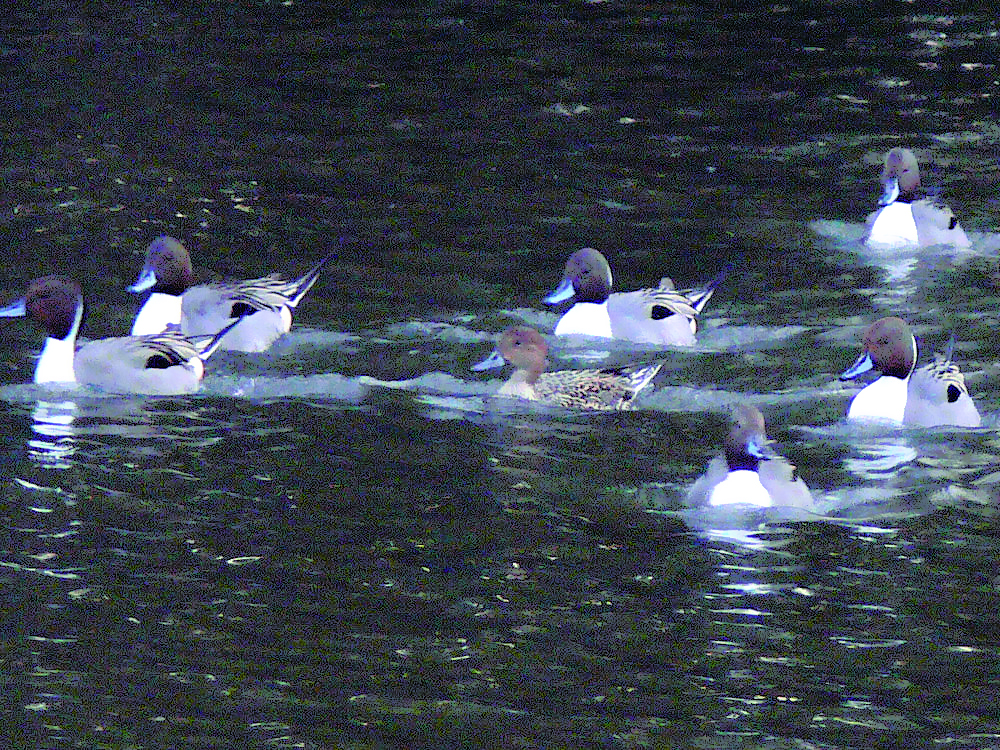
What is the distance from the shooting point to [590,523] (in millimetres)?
11820

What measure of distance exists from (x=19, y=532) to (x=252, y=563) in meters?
1.36

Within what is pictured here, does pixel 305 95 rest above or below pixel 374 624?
above

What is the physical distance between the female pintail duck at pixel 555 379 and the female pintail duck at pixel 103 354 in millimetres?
1895

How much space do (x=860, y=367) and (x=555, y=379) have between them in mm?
1950

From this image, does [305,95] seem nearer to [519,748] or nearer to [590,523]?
[590,523]

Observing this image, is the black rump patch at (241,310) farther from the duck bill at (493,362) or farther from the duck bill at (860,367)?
the duck bill at (860,367)

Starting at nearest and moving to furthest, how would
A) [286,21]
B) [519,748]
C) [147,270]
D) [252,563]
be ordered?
[519,748], [252,563], [147,270], [286,21]

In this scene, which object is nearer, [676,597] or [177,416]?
[676,597]

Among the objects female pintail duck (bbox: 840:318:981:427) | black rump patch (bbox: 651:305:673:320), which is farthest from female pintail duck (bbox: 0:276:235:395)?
female pintail duck (bbox: 840:318:981:427)

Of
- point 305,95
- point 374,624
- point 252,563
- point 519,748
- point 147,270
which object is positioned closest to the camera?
point 519,748

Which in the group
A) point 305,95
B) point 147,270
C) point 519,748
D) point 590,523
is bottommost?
point 519,748

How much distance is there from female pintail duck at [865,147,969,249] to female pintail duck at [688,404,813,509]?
605cm

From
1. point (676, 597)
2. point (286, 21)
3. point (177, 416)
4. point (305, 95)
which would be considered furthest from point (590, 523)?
point (286, 21)

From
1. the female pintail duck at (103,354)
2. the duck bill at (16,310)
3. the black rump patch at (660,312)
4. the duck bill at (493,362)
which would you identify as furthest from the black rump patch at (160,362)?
the black rump patch at (660,312)
